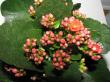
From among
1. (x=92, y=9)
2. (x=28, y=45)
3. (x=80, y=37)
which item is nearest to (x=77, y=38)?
(x=80, y=37)

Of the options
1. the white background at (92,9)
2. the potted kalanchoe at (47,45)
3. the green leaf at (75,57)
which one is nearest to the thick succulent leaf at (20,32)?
the potted kalanchoe at (47,45)

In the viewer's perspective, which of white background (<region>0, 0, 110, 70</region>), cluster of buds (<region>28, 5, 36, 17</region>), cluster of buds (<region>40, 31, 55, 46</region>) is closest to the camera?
cluster of buds (<region>40, 31, 55, 46</region>)

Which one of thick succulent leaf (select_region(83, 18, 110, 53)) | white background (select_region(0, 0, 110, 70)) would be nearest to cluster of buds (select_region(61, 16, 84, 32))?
thick succulent leaf (select_region(83, 18, 110, 53))

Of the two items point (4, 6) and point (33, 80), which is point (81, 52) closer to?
point (33, 80)

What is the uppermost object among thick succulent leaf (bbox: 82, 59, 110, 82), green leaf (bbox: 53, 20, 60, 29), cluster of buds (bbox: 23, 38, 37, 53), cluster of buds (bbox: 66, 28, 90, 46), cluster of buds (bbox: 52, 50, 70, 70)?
green leaf (bbox: 53, 20, 60, 29)

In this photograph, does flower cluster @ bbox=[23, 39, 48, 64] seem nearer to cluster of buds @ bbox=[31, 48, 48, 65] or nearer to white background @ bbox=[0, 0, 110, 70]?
cluster of buds @ bbox=[31, 48, 48, 65]

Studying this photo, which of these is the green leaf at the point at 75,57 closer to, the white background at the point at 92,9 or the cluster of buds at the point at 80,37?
the cluster of buds at the point at 80,37

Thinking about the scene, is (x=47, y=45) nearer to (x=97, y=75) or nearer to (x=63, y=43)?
(x=63, y=43)

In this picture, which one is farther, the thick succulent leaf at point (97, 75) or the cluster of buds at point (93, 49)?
the thick succulent leaf at point (97, 75)

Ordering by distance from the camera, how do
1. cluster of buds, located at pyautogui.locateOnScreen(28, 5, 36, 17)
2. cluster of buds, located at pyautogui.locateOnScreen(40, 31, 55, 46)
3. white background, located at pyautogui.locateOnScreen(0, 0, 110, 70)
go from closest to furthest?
cluster of buds, located at pyautogui.locateOnScreen(40, 31, 55, 46)
cluster of buds, located at pyautogui.locateOnScreen(28, 5, 36, 17)
white background, located at pyautogui.locateOnScreen(0, 0, 110, 70)
